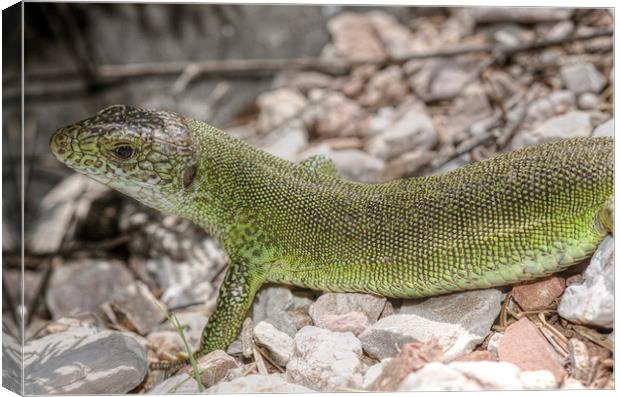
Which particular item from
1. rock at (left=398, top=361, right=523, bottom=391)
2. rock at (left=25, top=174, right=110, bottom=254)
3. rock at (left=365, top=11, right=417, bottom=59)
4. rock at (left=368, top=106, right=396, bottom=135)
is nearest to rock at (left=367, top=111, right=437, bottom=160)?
rock at (left=368, top=106, right=396, bottom=135)

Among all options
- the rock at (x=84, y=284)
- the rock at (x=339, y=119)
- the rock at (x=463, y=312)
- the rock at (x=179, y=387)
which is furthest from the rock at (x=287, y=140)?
the rock at (x=179, y=387)

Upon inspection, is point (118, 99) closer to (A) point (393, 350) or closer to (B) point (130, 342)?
(B) point (130, 342)

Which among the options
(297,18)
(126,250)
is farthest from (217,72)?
(126,250)

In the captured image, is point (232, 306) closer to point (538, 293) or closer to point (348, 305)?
point (348, 305)

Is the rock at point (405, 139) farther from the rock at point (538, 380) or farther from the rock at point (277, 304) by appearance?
the rock at point (538, 380)

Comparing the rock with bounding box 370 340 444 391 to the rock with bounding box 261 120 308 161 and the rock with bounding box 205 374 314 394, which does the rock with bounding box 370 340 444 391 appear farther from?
the rock with bounding box 261 120 308 161
